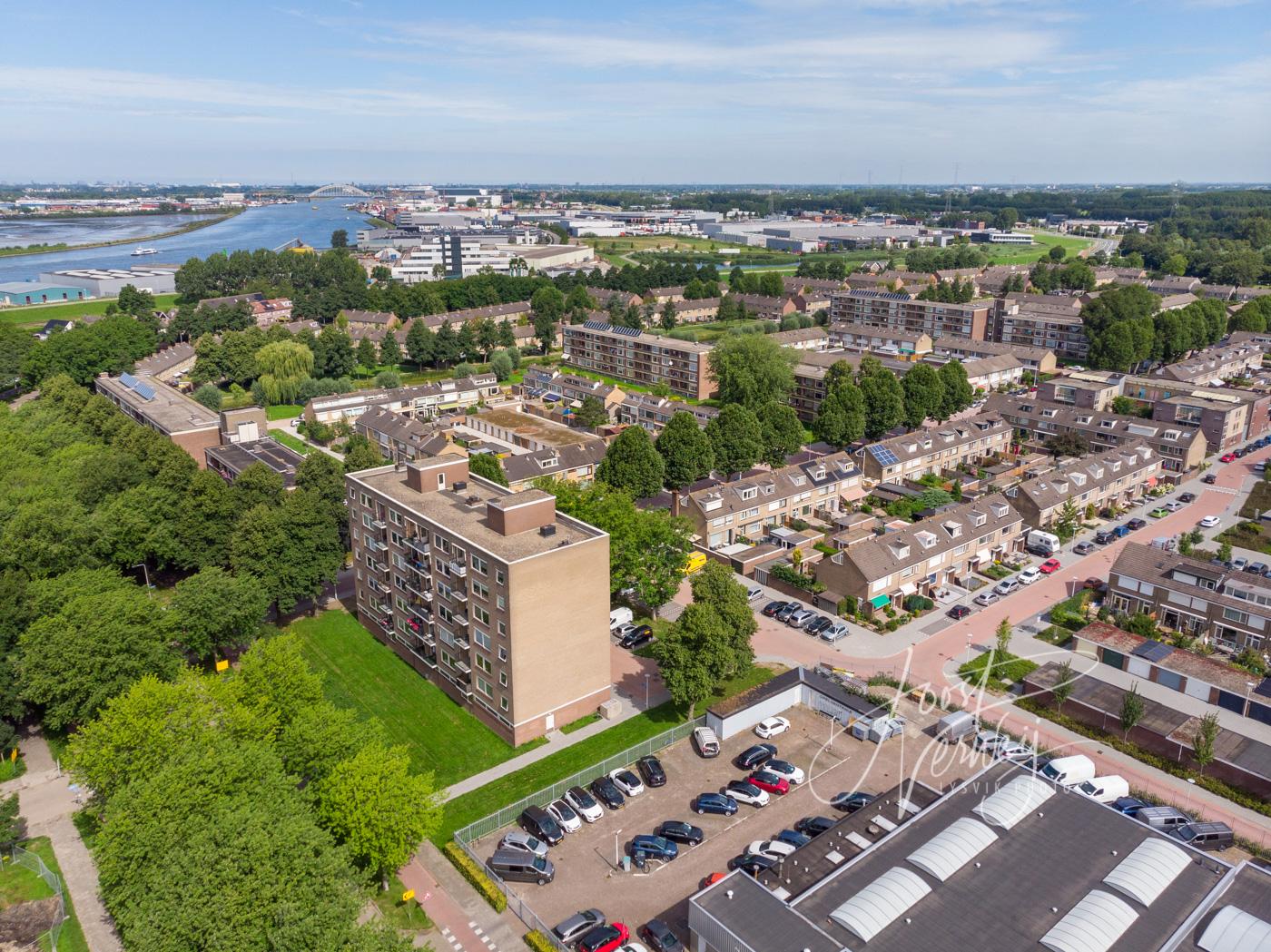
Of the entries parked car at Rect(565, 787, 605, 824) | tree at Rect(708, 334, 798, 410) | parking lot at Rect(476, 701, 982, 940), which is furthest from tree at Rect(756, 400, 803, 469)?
parked car at Rect(565, 787, 605, 824)

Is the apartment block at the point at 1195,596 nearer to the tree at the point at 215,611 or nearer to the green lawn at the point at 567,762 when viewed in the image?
the green lawn at the point at 567,762

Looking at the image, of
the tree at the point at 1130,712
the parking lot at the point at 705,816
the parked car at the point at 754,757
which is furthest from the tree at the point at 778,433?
the tree at the point at 1130,712

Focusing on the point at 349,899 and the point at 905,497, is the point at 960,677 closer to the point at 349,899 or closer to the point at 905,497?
the point at 905,497

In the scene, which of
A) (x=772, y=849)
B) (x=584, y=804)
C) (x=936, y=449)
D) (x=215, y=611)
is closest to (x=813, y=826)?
(x=772, y=849)

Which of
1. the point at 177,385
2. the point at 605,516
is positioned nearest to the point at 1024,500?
the point at 605,516

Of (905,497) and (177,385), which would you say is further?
(177,385)

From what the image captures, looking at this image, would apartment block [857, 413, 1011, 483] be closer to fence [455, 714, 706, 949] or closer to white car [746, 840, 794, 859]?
fence [455, 714, 706, 949]

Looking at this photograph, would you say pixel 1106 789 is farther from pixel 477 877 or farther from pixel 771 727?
pixel 477 877
